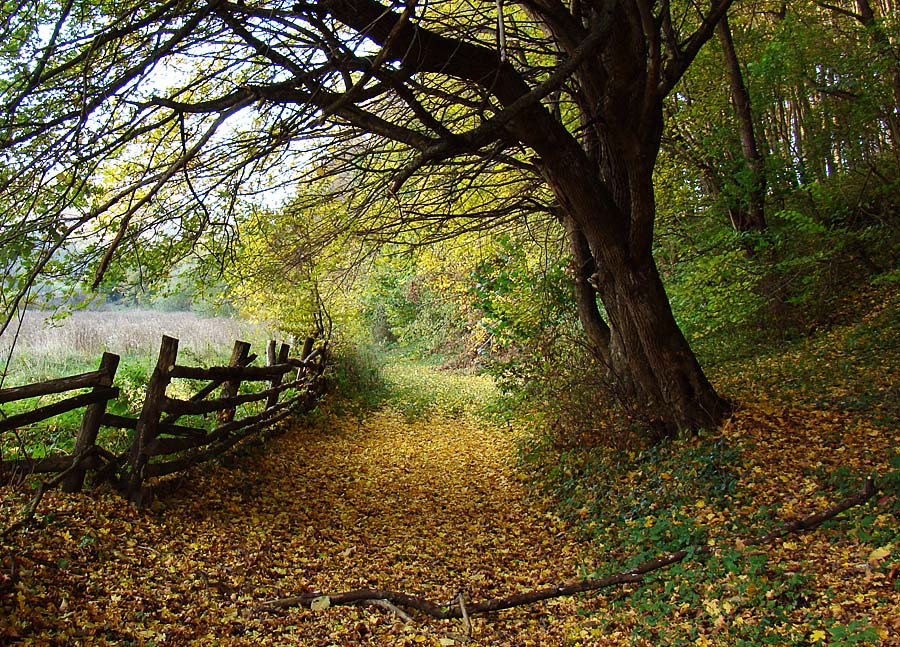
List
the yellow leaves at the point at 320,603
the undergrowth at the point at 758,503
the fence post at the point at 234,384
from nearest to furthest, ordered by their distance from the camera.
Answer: the undergrowth at the point at 758,503 → the yellow leaves at the point at 320,603 → the fence post at the point at 234,384

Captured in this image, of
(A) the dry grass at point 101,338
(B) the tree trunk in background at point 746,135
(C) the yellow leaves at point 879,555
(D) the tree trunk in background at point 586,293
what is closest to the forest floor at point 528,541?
(C) the yellow leaves at point 879,555

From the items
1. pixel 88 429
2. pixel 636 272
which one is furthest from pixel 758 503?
pixel 88 429

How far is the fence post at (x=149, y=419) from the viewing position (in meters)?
4.80

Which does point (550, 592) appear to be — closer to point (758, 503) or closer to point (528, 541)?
point (528, 541)

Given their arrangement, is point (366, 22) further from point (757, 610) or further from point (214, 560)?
point (757, 610)

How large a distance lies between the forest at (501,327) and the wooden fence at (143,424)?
0.72ft

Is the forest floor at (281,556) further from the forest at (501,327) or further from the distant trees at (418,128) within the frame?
the distant trees at (418,128)

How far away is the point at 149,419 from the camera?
5.00 meters

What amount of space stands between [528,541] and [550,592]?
46.7 inches

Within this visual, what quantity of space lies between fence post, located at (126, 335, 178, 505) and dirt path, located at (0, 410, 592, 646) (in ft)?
0.78

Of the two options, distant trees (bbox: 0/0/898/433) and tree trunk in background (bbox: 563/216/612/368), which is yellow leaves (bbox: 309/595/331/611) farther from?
tree trunk in background (bbox: 563/216/612/368)

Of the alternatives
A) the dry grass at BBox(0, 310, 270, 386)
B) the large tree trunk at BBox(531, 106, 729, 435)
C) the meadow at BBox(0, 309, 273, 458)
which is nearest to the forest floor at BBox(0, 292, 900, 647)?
the large tree trunk at BBox(531, 106, 729, 435)

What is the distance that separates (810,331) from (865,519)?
226 inches

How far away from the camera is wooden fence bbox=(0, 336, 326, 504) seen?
14.1ft
